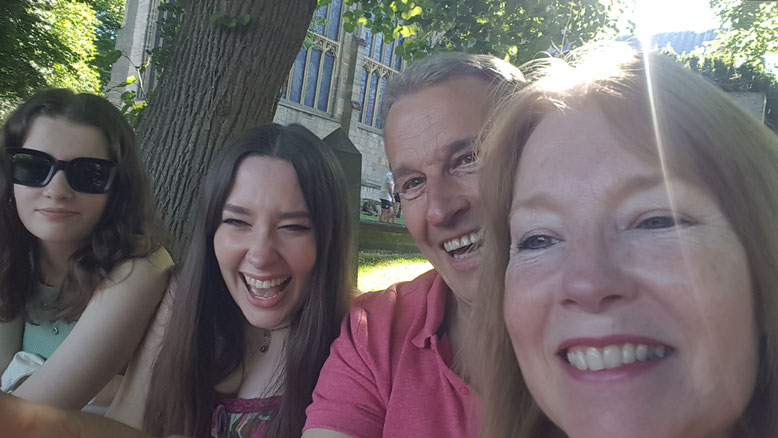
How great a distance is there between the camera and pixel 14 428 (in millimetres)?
723

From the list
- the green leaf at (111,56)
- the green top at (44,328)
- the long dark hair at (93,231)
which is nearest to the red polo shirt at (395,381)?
the long dark hair at (93,231)

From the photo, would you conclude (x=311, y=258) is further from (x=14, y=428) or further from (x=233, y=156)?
(x=14, y=428)

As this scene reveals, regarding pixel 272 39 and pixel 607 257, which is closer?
pixel 607 257

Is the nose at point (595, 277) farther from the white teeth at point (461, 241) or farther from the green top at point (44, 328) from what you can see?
the green top at point (44, 328)

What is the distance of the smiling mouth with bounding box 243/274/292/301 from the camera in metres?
2.15

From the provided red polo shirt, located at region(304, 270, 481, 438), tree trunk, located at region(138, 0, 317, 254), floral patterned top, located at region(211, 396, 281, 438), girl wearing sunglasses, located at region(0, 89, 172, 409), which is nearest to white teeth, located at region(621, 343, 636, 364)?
red polo shirt, located at region(304, 270, 481, 438)

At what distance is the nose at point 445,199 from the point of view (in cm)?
192

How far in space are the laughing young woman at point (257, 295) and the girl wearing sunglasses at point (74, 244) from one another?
272mm

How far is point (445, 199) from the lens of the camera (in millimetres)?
1919

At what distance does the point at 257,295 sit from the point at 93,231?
1061mm

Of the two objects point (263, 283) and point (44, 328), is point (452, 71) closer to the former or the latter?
point (263, 283)

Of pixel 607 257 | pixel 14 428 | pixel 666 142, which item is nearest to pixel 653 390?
pixel 607 257

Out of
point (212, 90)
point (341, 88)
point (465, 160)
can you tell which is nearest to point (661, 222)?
point (465, 160)

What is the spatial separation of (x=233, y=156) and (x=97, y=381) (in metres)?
1.09
